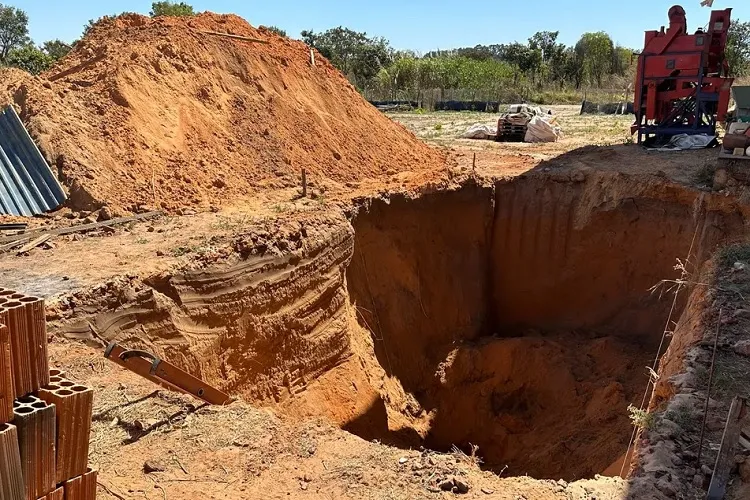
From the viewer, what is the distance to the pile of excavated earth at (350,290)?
4863 mm

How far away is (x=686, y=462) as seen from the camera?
4.11 meters

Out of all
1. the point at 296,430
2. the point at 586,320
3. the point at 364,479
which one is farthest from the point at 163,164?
the point at 586,320

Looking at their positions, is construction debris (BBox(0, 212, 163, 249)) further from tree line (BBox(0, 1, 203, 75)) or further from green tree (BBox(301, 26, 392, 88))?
green tree (BBox(301, 26, 392, 88))

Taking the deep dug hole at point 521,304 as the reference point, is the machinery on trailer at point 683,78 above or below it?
above

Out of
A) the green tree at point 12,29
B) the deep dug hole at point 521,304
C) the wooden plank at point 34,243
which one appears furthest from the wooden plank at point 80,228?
the green tree at point 12,29

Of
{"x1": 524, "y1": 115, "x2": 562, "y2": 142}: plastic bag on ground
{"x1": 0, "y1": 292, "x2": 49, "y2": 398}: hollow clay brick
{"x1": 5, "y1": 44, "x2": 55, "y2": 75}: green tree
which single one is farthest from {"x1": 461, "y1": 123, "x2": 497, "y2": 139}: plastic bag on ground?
{"x1": 5, "y1": 44, "x2": 55, "y2": 75}: green tree

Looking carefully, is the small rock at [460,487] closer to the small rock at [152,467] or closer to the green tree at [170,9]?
the small rock at [152,467]

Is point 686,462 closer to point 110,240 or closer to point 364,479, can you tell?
point 364,479

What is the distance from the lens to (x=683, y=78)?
1409cm

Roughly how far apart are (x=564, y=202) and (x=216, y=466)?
9.87m

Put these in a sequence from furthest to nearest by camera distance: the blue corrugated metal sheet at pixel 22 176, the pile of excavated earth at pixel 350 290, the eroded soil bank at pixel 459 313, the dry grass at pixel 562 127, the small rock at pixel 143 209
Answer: the dry grass at pixel 562 127
the small rock at pixel 143 209
the blue corrugated metal sheet at pixel 22 176
the eroded soil bank at pixel 459 313
the pile of excavated earth at pixel 350 290

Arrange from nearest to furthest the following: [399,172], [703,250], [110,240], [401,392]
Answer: [110,240]
[703,250]
[401,392]
[399,172]

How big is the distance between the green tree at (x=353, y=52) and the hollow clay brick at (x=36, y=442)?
4100 cm

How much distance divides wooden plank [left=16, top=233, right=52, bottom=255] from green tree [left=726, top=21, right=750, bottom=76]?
126 feet
